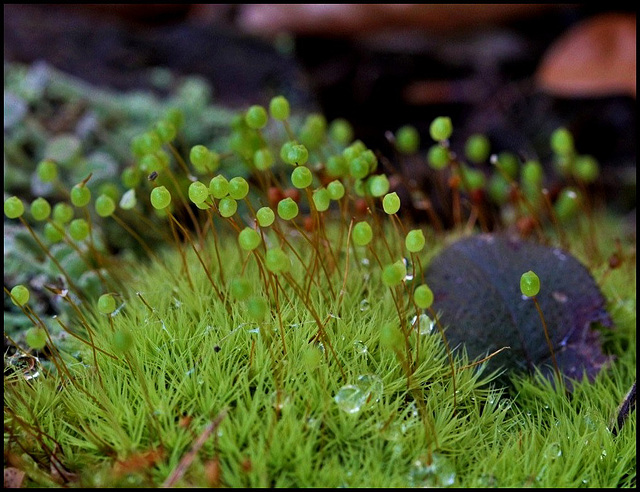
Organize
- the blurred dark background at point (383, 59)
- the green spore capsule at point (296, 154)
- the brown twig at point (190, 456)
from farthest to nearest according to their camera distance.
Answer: the blurred dark background at point (383, 59) < the green spore capsule at point (296, 154) < the brown twig at point (190, 456)

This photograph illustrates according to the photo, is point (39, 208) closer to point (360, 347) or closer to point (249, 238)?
point (249, 238)

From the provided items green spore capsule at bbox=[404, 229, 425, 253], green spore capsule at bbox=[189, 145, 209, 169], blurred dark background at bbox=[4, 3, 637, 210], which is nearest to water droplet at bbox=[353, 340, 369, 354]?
green spore capsule at bbox=[404, 229, 425, 253]

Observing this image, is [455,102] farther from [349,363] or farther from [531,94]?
[349,363]

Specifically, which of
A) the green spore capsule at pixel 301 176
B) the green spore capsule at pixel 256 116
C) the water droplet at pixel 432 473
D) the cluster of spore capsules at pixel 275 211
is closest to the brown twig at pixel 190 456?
the cluster of spore capsules at pixel 275 211

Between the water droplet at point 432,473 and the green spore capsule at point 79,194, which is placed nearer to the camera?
the water droplet at point 432,473

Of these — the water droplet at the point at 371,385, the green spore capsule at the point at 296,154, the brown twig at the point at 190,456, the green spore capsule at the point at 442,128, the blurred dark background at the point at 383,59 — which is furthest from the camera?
the blurred dark background at the point at 383,59

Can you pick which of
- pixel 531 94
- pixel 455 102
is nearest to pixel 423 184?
pixel 455 102

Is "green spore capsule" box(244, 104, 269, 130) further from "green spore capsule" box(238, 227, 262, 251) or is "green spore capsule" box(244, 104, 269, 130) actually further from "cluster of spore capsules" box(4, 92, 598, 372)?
"green spore capsule" box(238, 227, 262, 251)

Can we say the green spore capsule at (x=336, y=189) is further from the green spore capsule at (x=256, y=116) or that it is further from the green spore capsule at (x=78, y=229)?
the green spore capsule at (x=78, y=229)
